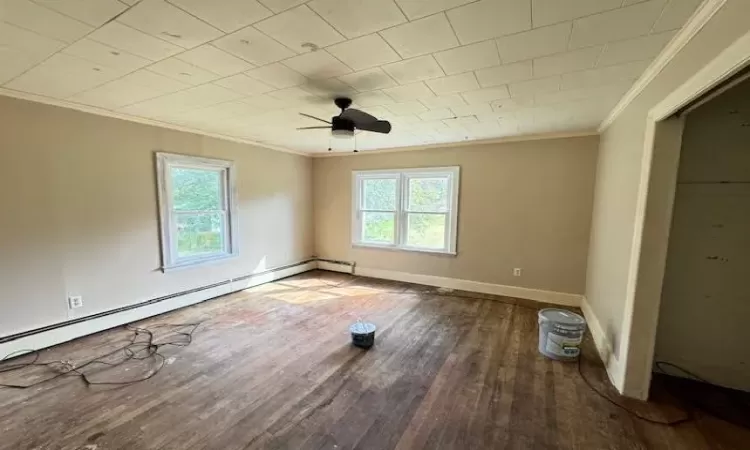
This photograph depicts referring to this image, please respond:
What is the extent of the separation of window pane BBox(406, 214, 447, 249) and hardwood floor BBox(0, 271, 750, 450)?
1.84 metres

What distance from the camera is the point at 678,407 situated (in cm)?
220

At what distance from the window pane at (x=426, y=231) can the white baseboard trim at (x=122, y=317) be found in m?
2.49

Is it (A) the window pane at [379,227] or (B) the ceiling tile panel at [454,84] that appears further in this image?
(A) the window pane at [379,227]

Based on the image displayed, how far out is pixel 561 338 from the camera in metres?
2.85

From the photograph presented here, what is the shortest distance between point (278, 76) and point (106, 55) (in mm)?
1043

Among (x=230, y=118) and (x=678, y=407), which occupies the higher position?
(x=230, y=118)

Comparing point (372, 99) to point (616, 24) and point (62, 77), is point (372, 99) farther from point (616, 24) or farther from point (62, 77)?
point (62, 77)

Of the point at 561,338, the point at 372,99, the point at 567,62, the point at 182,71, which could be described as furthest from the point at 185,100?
the point at 561,338

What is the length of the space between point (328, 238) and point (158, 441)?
177 inches

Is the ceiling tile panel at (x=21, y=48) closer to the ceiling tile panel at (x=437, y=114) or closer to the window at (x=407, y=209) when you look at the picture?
the ceiling tile panel at (x=437, y=114)

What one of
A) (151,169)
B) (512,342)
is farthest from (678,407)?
(151,169)

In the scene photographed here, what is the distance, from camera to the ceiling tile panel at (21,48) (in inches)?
67.1

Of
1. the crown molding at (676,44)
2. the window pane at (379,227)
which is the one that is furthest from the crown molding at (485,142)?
the crown molding at (676,44)

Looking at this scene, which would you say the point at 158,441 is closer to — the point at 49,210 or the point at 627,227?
the point at 49,210
